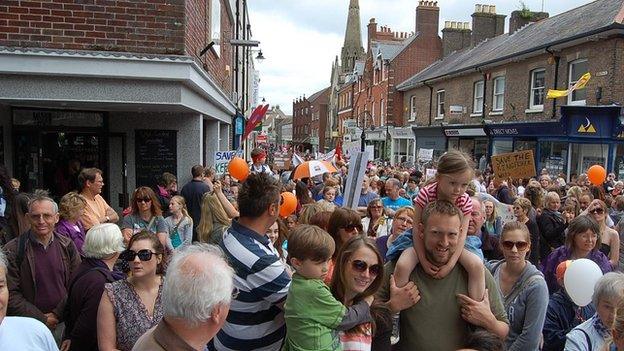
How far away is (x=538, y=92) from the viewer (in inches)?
766

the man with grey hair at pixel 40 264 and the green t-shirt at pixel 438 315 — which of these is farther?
the man with grey hair at pixel 40 264

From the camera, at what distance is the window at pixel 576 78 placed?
1684cm

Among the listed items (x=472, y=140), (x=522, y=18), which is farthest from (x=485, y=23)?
(x=472, y=140)

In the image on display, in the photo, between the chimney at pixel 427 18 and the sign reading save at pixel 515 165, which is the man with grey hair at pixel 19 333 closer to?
the sign reading save at pixel 515 165

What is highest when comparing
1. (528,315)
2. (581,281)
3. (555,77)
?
(555,77)

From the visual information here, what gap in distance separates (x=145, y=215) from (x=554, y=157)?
55.8ft

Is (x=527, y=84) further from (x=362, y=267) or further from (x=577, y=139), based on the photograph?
(x=362, y=267)

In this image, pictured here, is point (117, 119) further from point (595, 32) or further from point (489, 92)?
point (489, 92)

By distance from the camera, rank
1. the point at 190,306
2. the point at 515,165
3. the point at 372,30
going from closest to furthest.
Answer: the point at 190,306 → the point at 515,165 → the point at 372,30

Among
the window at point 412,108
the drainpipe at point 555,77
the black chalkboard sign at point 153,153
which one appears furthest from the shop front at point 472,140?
the black chalkboard sign at point 153,153

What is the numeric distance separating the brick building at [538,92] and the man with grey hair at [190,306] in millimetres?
16652

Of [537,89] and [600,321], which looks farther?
Result: [537,89]

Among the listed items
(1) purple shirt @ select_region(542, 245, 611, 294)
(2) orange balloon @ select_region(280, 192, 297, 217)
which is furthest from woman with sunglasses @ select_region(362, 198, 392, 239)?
(1) purple shirt @ select_region(542, 245, 611, 294)

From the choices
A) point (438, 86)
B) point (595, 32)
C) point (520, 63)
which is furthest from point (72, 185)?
point (438, 86)
